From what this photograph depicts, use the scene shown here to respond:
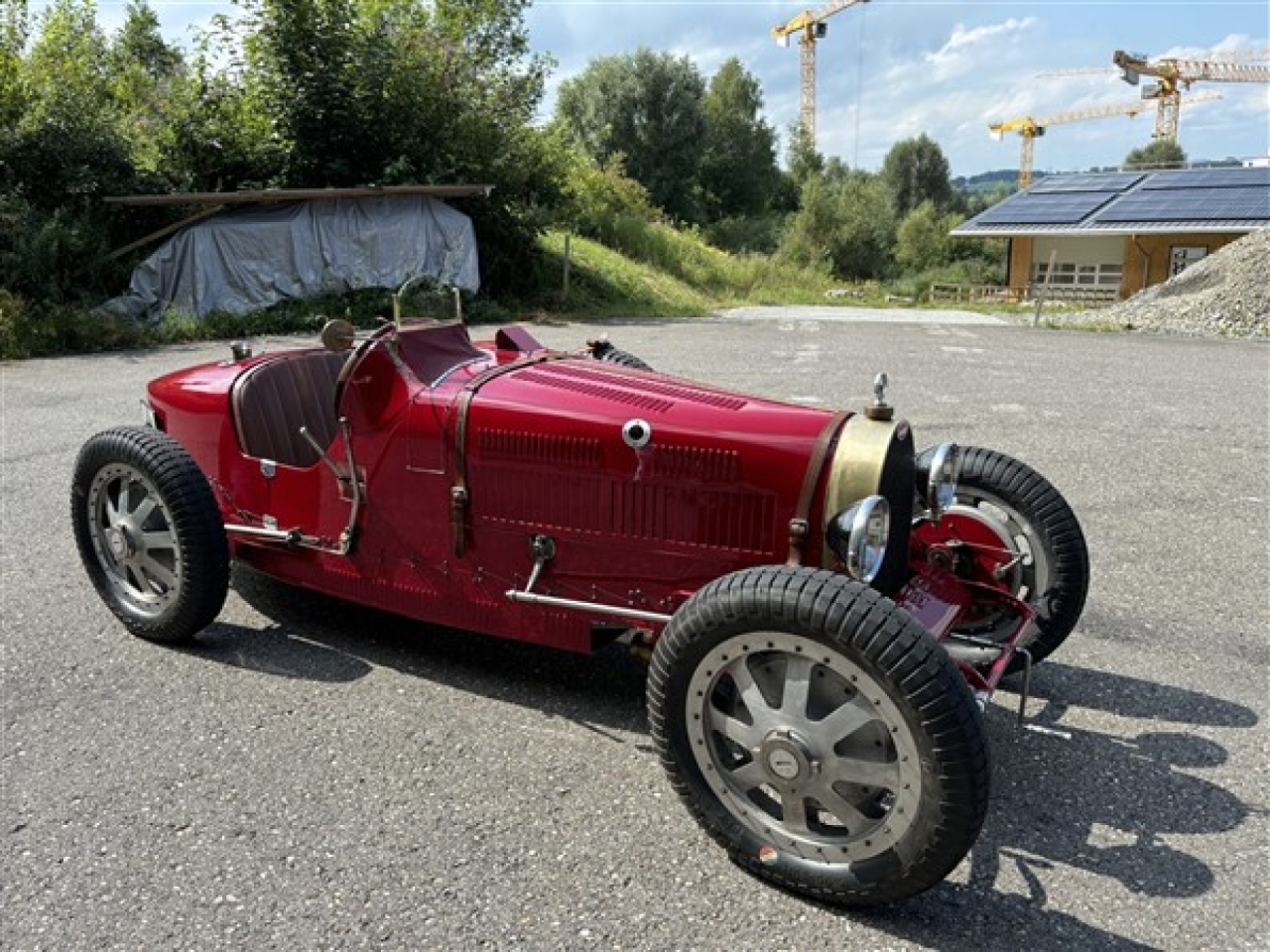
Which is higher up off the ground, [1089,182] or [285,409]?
[1089,182]

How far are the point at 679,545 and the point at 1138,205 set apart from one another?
32.7 metres

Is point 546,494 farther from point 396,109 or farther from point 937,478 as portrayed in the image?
point 396,109

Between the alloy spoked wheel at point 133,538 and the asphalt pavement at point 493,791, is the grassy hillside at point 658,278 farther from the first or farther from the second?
the asphalt pavement at point 493,791

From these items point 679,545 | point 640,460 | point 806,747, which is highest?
point 640,460

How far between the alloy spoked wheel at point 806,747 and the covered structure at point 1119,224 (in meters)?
28.9

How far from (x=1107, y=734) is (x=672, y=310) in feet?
63.1

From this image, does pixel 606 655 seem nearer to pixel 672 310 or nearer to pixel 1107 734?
pixel 1107 734

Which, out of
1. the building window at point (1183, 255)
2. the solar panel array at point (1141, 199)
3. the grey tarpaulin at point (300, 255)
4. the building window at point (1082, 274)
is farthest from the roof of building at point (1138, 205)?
Answer: the grey tarpaulin at point (300, 255)

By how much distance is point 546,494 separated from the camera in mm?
3398

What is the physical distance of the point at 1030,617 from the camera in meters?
3.27

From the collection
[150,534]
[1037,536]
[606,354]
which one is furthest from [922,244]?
[150,534]

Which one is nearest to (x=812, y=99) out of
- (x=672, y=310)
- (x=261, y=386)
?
(x=672, y=310)

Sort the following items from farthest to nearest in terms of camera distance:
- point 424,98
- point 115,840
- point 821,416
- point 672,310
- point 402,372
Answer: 1. point 672,310
2. point 424,98
3. point 402,372
4. point 821,416
5. point 115,840

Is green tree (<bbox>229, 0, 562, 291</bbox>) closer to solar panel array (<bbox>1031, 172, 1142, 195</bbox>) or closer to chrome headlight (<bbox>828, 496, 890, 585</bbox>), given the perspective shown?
chrome headlight (<bbox>828, 496, 890, 585</bbox>)
